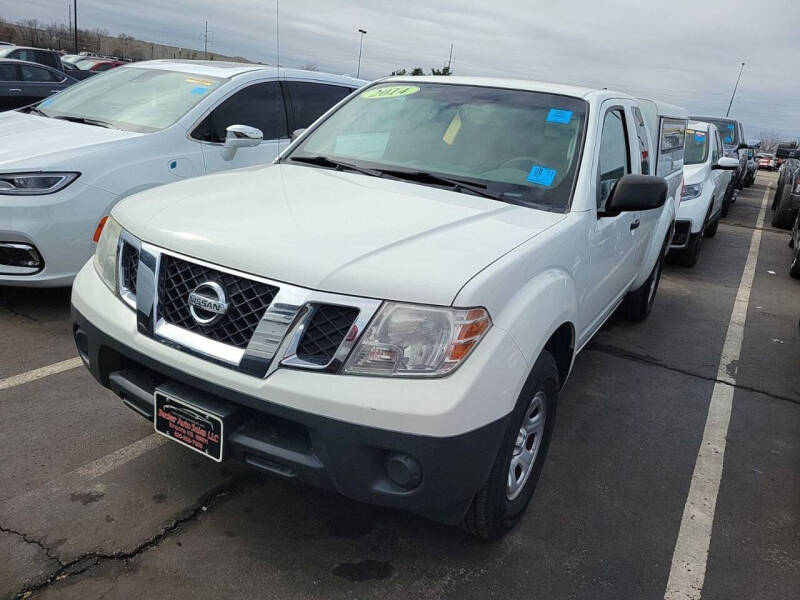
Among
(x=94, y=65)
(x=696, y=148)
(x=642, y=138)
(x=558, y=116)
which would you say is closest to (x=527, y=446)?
(x=558, y=116)

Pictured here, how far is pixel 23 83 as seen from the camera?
12.0m

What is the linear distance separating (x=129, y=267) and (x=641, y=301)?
4.34m

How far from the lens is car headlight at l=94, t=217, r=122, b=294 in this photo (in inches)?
105

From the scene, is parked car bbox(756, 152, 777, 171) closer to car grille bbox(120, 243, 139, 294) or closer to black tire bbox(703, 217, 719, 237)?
black tire bbox(703, 217, 719, 237)

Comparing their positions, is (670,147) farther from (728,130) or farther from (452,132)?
(728,130)

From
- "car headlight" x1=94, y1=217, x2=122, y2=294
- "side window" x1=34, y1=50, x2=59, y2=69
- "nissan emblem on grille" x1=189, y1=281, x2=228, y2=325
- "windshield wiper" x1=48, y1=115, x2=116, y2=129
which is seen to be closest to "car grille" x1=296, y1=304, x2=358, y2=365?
"nissan emblem on grille" x1=189, y1=281, x2=228, y2=325

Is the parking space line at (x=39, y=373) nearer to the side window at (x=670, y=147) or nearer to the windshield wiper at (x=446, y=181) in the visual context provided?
the windshield wiper at (x=446, y=181)

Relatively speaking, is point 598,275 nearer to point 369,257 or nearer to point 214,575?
point 369,257

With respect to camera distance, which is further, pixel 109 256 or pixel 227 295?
pixel 109 256

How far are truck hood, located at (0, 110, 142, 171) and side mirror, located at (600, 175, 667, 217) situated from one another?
3.45 m

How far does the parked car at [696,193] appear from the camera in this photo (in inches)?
314

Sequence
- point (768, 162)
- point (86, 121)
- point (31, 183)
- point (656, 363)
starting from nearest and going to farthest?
point (31, 183), point (656, 363), point (86, 121), point (768, 162)

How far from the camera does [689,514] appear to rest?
10.0ft

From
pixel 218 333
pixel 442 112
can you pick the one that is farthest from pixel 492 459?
pixel 442 112
